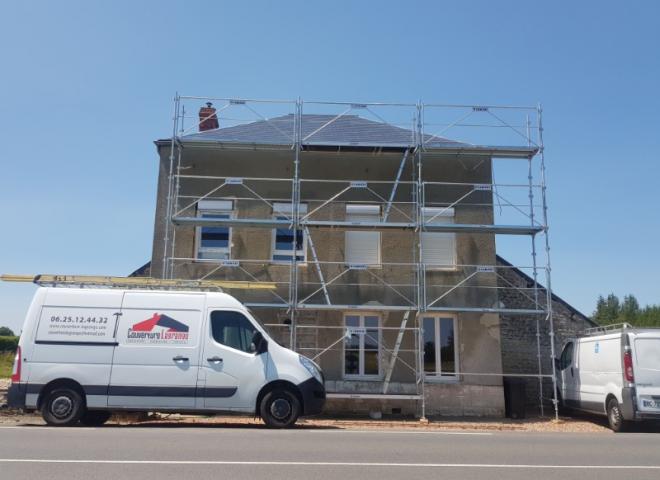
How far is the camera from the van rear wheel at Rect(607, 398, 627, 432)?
39.6 feet

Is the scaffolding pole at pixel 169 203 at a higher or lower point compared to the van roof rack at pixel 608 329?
higher

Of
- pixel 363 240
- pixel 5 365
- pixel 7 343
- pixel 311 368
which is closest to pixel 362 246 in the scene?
pixel 363 240

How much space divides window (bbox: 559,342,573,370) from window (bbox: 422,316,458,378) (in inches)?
104

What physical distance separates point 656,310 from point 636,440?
33577 mm

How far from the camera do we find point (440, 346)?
15.8 m

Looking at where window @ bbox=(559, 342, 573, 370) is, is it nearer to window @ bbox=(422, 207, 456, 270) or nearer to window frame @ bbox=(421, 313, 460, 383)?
window frame @ bbox=(421, 313, 460, 383)

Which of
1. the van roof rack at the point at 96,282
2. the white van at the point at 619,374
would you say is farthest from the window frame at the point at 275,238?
the white van at the point at 619,374

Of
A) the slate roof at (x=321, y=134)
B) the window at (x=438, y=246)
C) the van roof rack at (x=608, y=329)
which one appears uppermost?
the slate roof at (x=321, y=134)

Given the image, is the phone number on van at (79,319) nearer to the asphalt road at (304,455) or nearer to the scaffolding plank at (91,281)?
the scaffolding plank at (91,281)

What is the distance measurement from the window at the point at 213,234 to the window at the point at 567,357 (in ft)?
29.4

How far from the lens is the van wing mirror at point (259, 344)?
10656 millimetres

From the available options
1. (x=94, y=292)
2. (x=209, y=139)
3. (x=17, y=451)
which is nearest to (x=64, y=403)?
(x=94, y=292)

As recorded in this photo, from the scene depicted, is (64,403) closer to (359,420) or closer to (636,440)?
(359,420)

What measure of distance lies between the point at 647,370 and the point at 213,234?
1057 cm
